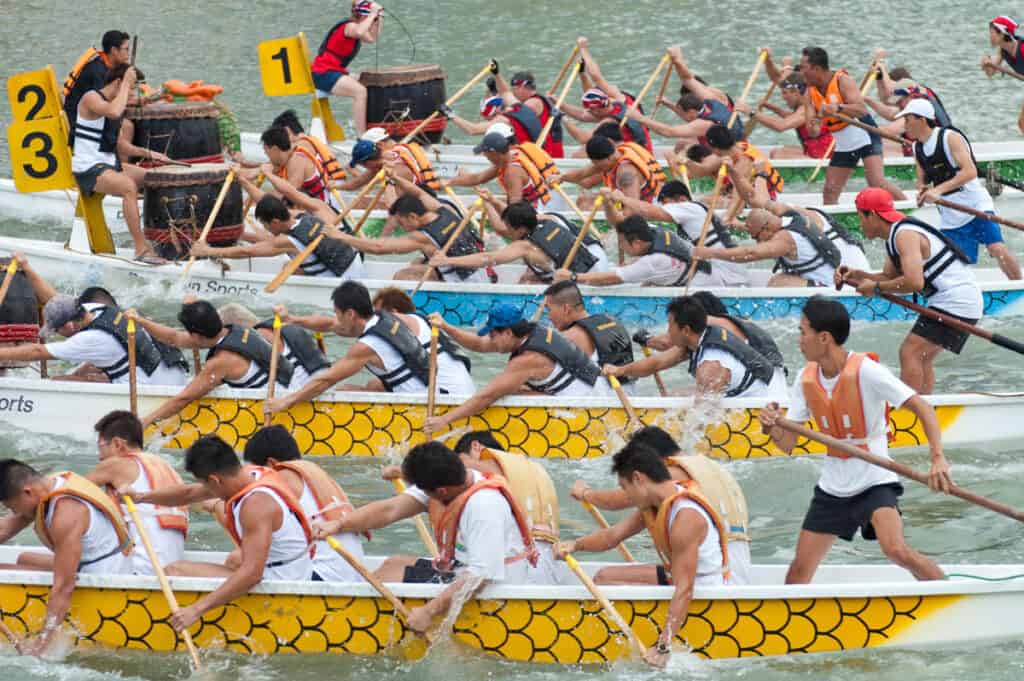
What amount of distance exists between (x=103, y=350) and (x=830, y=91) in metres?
7.27

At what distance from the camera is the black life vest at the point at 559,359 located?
33.2 ft

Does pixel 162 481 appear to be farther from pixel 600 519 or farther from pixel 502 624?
pixel 600 519

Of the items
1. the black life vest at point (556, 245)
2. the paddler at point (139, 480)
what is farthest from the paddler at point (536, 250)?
the paddler at point (139, 480)

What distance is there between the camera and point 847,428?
25.6ft

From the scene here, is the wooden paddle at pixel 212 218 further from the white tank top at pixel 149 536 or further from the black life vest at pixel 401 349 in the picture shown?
the white tank top at pixel 149 536

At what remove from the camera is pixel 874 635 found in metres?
7.68

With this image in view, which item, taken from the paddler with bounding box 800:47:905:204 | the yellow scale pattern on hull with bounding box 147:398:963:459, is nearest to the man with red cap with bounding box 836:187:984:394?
the yellow scale pattern on hull with bounding box 147:398:963:459

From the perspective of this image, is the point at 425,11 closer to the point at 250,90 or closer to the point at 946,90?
the point at 250,90

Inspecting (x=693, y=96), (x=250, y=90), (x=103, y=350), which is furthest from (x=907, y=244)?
(x=250, y=90)

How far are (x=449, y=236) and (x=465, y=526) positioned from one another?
17.3ft

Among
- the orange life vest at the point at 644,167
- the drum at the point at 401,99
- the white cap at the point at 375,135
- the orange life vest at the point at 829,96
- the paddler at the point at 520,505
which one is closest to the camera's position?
the paddler at the point at 520,505

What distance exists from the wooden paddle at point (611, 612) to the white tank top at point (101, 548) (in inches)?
83.2

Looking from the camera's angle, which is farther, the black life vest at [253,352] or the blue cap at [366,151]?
the blue cap at [366,151]

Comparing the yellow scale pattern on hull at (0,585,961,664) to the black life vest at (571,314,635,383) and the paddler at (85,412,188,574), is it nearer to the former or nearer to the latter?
the paddler at (85,412,188,574)
